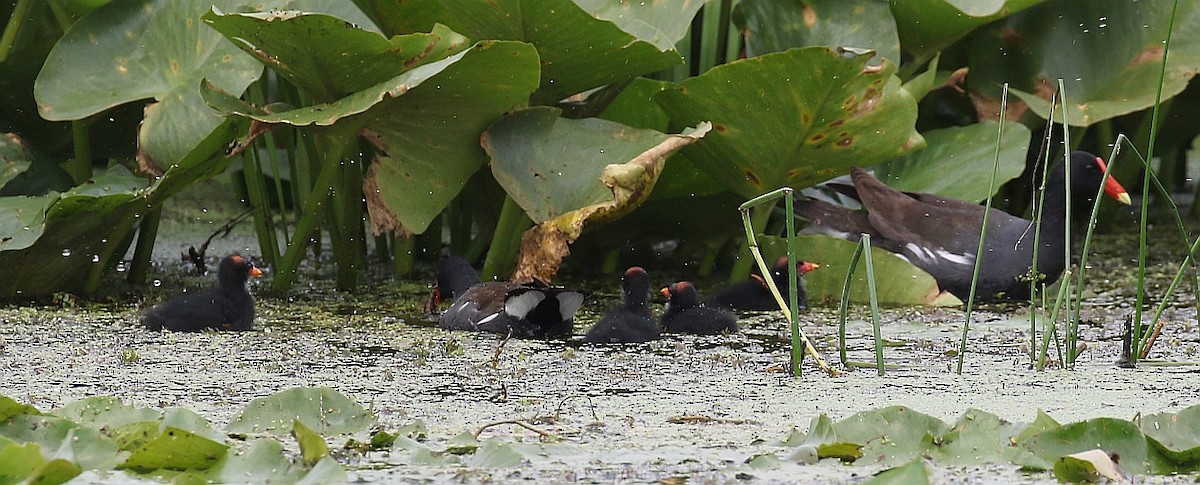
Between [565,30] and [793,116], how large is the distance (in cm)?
67

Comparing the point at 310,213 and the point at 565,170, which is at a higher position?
the point at 565,170

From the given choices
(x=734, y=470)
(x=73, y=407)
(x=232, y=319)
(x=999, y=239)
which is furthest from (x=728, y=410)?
(x=999, y=239)

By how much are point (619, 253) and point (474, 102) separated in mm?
1250

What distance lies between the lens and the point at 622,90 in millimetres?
4473

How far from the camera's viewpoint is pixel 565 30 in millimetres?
3975

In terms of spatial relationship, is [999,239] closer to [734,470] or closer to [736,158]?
[736,158]

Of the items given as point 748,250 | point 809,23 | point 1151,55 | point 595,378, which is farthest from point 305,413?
point 1151,55

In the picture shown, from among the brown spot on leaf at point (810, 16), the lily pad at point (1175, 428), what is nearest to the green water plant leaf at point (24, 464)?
the lily pad at point (1175, 428)

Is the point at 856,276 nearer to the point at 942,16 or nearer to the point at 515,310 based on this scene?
the point at 942,16

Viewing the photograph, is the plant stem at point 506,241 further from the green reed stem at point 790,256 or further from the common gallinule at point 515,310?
the green reed stem at point 790,256

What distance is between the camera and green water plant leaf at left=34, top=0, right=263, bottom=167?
4.14 meters

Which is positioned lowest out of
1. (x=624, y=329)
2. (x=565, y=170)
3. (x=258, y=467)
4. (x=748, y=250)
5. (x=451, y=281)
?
(x=258, y=467)

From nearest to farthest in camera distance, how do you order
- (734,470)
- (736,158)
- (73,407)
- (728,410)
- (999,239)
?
1. (734,470)
2. (73,407)
3. (728,410)
4. (736,158)
5. (999,239)

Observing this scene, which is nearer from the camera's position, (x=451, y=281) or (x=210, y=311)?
(x=210, y=311)
